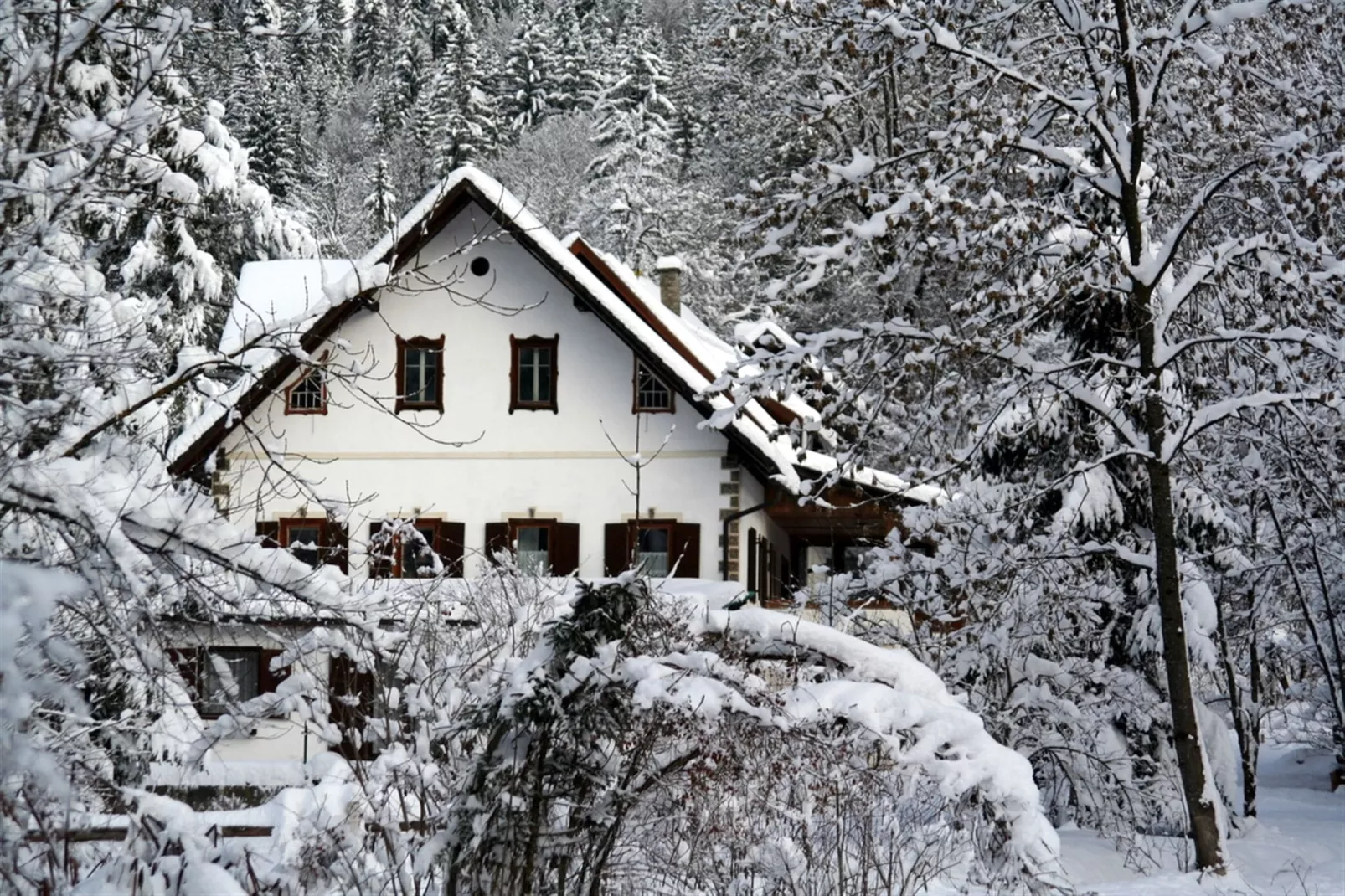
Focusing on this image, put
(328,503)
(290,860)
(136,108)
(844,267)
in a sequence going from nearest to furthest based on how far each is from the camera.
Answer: (136,108)
(290,860)
(328,503)
(844,267)

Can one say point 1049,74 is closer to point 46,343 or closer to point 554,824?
point 554,824

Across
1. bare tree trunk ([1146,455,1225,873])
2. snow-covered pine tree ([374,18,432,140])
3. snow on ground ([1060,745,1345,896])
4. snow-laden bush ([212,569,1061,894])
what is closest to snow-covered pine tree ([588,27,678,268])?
snow-covered pine tree ([374,18,432,140])

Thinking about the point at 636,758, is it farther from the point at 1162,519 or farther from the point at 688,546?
the point at 688,546

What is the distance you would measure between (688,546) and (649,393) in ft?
7.91

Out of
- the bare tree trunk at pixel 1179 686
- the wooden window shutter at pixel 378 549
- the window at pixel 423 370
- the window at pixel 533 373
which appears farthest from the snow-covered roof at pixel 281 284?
the bare tree trunk at pixel 1179 686

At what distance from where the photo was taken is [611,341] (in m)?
22.1

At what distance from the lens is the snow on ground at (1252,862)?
10898 millimetres

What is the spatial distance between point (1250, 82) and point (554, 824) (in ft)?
27.8

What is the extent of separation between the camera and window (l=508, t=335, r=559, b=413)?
22094mm

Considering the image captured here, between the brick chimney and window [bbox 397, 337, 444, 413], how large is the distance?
722cm

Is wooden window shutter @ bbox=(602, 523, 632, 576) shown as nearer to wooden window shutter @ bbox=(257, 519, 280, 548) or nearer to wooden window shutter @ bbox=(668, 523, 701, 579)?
wooden window shutter @ bbox=(668, 523, 701, 579)

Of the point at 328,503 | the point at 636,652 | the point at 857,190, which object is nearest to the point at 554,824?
the point at 636,652

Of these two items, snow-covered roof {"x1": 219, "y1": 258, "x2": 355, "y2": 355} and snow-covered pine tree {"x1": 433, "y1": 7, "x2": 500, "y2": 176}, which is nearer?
snow-covered roof {"x1": 219, "y1": 258, "x2": 355, "y2": 355}

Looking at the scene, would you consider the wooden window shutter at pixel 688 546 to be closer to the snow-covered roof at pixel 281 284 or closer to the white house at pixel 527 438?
the white house at pixel 527 438
